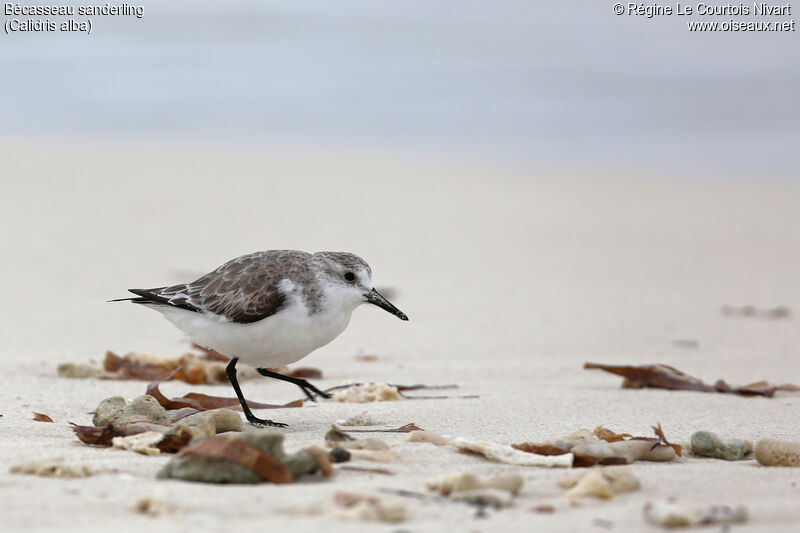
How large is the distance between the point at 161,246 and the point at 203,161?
4.51 m

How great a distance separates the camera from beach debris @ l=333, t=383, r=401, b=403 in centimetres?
528

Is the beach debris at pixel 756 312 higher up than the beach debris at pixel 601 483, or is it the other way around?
the beach debris at pixel 756 312

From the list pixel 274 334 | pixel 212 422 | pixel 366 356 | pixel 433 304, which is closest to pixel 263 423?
pixel 274 334

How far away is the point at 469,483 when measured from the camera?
10.3ft

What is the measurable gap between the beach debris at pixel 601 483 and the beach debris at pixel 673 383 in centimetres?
238

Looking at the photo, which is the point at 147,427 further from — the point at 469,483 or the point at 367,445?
the point at 469,483

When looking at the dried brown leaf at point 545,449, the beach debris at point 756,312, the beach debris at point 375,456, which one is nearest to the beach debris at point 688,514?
the dried brown leaf at point 545,449

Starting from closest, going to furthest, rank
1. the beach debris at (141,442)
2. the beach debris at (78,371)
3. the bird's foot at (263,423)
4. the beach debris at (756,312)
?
1. the beach debris at (141,442)
2. the bird's foot at (263,423)
3. the beach debris at (78,371)
4. the beach debris at (756,312)

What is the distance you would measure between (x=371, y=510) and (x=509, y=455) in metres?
0.86


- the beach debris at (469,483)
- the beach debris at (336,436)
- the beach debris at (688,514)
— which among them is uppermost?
the beach debris at (336,436)

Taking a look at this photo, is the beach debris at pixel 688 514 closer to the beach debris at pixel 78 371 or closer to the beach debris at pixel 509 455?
the beach debris at pixel 509 455

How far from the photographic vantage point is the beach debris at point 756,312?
26.9 feet

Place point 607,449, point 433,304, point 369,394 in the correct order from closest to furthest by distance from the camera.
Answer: point 607,449 → point 369,394 → point 433,304

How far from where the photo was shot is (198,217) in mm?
11305
